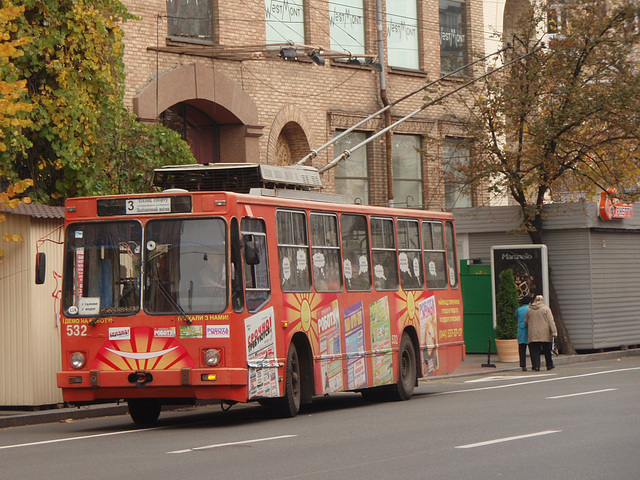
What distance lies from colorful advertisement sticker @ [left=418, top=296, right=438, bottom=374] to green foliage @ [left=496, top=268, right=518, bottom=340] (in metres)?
8.76

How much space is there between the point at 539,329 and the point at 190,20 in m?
9.80

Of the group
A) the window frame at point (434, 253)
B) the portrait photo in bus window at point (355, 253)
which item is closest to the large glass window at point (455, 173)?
the window frame at point (434, 253)

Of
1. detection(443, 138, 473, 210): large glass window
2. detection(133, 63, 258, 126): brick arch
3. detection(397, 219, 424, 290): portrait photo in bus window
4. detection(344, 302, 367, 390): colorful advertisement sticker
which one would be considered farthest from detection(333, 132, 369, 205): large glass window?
detection(344, 302, 367, 390): colorful advertisement sticker

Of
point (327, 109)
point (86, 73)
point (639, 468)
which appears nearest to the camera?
point (639, 468)

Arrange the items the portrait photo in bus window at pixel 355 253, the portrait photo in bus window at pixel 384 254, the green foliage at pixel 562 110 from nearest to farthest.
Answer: the portrait photo in bus window at pixel 355 253 → the portrait photo in bus window at pixel 384 254 → the green foliage at pixel 562 110

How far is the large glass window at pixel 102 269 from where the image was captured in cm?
1437

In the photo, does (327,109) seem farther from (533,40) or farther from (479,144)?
(533,40)

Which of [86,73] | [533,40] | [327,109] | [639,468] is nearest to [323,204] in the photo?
[86,73]

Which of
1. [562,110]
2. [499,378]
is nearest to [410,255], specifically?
[499,378]

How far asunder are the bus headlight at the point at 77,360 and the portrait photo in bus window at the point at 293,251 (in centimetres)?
→ 267

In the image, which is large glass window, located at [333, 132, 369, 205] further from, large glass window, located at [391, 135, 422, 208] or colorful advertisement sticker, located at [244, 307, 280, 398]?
colorful advertisement sticker, located at [244, 307, 280, 398]

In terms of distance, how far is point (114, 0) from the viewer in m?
19.5

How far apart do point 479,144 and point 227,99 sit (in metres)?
7.04

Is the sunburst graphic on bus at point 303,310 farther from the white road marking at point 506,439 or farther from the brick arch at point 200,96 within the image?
the brick arch at point 200,96
